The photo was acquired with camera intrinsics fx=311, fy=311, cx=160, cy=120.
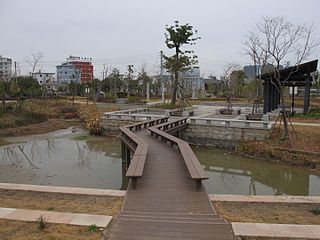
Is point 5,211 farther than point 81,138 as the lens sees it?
No

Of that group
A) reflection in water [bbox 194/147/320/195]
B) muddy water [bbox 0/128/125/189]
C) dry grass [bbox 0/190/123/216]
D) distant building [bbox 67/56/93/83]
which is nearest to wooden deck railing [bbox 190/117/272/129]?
reflection in water [bbox 194/147/320/195]

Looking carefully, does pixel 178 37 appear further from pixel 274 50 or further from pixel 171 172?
pixel 171 172

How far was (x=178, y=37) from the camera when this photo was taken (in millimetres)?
26109

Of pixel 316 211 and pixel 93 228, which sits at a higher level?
pixel 93 228

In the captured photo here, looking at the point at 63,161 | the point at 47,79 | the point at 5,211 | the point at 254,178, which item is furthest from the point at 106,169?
the point at 47,79

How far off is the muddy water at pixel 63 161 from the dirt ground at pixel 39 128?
43.5 inches

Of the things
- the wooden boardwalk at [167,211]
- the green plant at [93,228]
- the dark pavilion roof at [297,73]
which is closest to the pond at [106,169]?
the wooden boardwalk at [167,211]

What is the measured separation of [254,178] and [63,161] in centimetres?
774

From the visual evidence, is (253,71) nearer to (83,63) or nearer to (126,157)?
(126,157)

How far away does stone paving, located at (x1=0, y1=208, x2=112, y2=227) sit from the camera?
185 inches

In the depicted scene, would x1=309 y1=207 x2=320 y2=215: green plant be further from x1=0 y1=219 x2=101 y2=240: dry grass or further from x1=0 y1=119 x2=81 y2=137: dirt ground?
x1=0 y1=119 x2=81 y2=137: dirt ground

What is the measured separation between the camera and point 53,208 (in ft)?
18.6

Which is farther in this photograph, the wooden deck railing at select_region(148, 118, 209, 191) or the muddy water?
the muddy water

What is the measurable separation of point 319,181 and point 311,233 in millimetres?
7129
